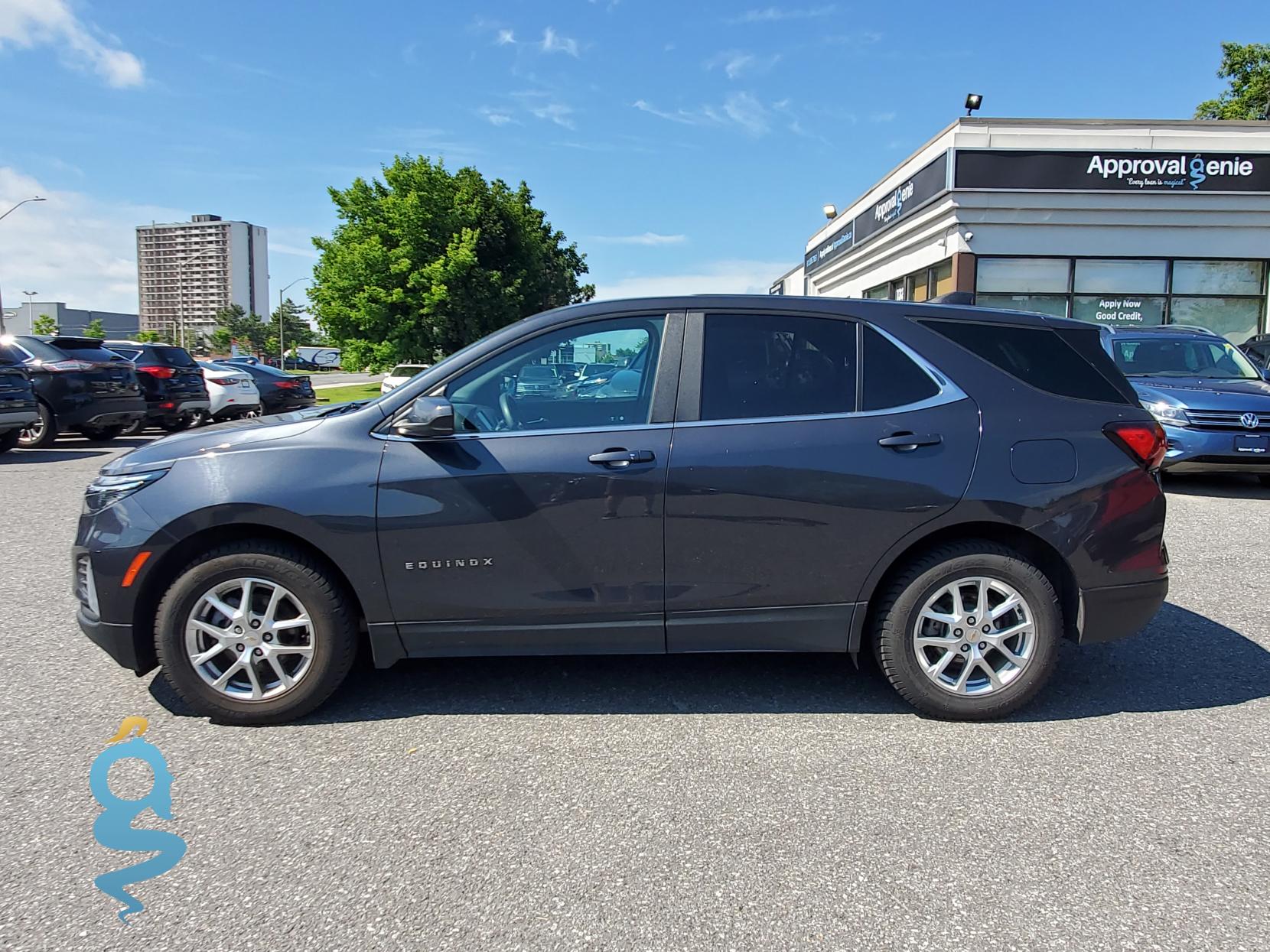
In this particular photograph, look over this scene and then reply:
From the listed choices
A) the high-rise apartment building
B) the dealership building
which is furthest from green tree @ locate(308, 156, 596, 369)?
the high-rise apartment building

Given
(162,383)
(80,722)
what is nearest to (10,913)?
(80,722)

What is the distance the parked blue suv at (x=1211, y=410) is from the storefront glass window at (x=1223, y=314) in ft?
30.3

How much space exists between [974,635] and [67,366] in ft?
44.1

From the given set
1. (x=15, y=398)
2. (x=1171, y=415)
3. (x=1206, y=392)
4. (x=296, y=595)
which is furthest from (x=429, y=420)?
(x=15, y=398)

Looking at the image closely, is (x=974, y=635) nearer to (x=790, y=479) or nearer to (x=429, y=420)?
(x=790, y=479)

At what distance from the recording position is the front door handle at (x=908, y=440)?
11.2 ft

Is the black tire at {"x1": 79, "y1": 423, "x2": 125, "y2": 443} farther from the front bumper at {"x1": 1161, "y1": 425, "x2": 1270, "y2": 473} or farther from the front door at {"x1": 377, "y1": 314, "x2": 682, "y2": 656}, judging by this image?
the front bumper at {"x1": 1161, "y1": 425, "x2": 1270, "y2": 473}

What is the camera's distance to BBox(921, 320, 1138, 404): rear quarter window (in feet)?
11.8

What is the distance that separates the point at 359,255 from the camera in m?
37.8

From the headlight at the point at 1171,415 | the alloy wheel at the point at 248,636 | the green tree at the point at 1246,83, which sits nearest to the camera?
the alloy wheel at the point at 248,636

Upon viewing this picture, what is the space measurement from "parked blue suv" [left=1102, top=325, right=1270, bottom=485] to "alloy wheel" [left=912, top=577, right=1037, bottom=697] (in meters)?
6.11

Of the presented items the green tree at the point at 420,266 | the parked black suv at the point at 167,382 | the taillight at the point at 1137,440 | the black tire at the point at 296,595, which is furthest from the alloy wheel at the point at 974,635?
the green tree at the point at 420,266

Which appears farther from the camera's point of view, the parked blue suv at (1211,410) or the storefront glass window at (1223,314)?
the storefront glass window at (1223,314)

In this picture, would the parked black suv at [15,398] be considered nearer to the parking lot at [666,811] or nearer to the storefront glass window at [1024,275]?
the parking lot at [666,811]
